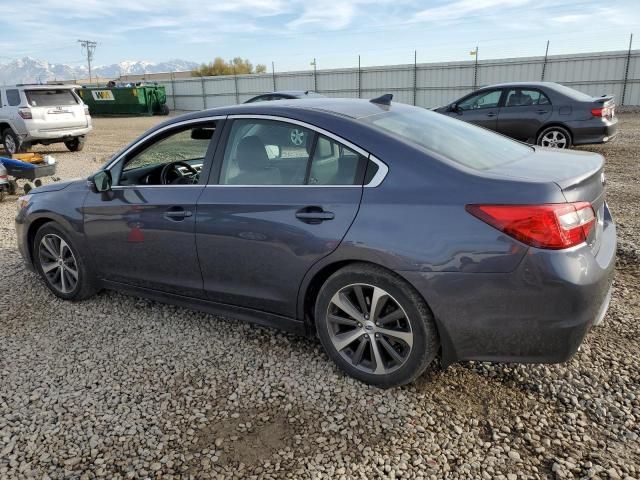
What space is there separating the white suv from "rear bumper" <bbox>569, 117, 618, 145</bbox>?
39.0 ft

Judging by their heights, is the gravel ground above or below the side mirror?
below

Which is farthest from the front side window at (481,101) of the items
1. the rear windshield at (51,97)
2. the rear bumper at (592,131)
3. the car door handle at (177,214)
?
the rear windshield at (51,97)

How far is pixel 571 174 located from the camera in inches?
105

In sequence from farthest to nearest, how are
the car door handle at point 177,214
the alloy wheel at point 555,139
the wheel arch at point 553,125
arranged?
the alloy wheel at point 555,139
the wheel arch at point 553,125
the car door handle at point 177,214

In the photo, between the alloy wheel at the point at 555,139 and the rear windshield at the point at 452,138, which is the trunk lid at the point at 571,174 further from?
the alloy wheel at the point at 555,139

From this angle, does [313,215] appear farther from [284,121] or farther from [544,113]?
[544,113]

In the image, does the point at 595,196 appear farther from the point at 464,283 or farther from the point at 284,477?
the point at 284,477

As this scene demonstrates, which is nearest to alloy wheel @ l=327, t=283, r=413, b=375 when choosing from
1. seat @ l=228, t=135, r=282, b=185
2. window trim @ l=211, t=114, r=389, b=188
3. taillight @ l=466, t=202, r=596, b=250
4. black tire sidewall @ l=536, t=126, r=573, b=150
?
window trim @ l=211, t=114, r=389, b=188

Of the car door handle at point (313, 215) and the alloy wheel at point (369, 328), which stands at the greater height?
the car door handle at point (313, 215)

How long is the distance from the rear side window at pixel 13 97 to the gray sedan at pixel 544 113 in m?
10.5

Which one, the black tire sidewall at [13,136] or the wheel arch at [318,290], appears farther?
the black tire sidewall at [13,136]

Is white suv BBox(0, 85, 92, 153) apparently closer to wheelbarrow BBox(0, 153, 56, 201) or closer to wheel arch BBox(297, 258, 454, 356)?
wheelbarrow BBox(0, 153, 56, 201)

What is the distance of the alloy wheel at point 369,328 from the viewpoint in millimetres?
2822

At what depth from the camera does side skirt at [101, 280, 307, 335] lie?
127 inches
